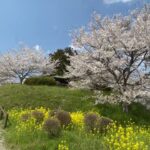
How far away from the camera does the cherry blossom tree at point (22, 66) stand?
5319 centimetres

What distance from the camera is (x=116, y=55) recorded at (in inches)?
1106

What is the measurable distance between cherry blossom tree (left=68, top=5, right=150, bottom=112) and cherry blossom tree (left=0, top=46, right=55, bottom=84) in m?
→ 22.6

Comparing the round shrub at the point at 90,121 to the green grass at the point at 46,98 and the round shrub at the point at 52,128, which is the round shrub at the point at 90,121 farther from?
the green grass at the point at 46,98

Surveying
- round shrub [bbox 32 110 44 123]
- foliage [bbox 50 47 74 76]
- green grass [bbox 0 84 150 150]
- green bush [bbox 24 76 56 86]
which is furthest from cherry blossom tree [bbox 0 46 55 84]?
round shrub [bbox 32 110 44 123]

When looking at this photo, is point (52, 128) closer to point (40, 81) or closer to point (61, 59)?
point (40, 81)

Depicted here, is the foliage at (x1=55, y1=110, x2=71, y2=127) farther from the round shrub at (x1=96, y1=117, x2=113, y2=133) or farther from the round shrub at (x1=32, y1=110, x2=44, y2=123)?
the round shrub at (x1=96, y1=117, x2=113, y2=133)

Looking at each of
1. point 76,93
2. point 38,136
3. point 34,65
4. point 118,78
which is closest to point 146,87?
point 118,78

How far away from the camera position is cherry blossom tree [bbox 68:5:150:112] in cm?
2736

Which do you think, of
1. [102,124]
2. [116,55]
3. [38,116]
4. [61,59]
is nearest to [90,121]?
[102,124]

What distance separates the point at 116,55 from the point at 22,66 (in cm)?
2653

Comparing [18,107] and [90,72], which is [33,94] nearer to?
[18,107]

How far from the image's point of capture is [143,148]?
492 inches

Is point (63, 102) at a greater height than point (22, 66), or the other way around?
point (22, 66)

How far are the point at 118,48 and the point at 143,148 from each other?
1589 centimetres
